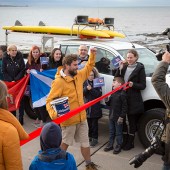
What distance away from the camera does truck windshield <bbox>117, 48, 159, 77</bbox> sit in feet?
20.4

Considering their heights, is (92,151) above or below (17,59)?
below

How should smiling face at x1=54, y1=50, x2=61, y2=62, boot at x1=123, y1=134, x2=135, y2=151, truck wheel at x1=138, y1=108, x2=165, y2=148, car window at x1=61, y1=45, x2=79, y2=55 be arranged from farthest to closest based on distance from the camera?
car window at x1=61, y1=45, x2=79, y2=55
smiling face at x1=54, y1=50, x2=61, y2=62
boot at x1=123, y1=134, x2=135, y2=151
truck wheel at x1=138, y1=108, x2=165, y2=148

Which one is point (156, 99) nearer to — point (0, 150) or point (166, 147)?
point (166, 147)

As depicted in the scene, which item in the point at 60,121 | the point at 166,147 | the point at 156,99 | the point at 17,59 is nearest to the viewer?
the point at 166,147

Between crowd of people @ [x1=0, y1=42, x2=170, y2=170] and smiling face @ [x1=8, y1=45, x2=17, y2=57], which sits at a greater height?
smiling face @ [x1=8, y1=45, x2=17, y2=57]

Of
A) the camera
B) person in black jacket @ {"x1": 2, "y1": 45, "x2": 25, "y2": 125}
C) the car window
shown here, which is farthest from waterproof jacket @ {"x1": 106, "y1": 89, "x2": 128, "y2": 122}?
person in black jacket @ {"x1": 2, "y1": 45, "x2": 25, "y2": 125}

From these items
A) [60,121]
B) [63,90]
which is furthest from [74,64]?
[60,121]

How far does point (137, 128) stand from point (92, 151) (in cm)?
91

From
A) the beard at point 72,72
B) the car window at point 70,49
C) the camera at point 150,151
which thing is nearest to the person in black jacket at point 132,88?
the beard at point 72,72

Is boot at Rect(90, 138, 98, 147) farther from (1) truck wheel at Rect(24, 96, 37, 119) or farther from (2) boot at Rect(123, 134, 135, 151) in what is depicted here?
(1) truck wheel at Rect(24, 96, 37, 119)

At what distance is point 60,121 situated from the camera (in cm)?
422

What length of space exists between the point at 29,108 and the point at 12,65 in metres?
1.18

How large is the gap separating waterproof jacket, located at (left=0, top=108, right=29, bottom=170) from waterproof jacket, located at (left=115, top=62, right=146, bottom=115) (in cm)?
297

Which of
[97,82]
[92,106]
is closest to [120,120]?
[92,106]
